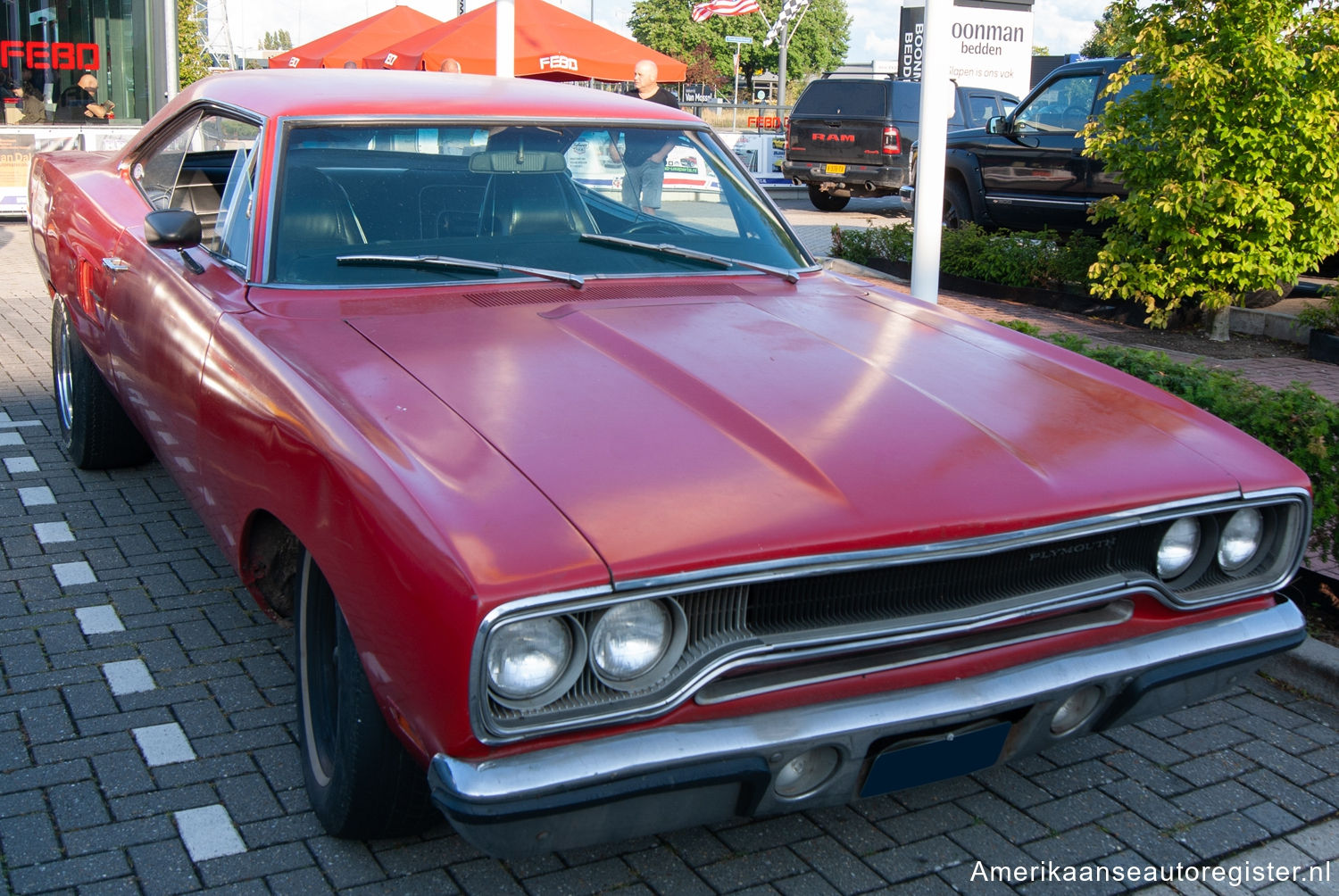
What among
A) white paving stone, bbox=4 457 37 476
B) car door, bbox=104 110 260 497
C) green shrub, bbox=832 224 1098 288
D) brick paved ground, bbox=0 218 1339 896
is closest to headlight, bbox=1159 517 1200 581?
brick paved ground, bbox=0 218 1339 896

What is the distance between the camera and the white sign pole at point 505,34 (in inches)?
437

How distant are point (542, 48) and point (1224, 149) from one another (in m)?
9.83

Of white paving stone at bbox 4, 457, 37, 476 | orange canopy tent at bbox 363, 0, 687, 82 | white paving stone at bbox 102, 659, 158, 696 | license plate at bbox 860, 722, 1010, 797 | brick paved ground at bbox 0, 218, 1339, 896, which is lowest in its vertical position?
brick paved ground at bbox 0, 218, 1339, 896

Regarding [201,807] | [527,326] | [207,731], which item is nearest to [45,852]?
[201,807]

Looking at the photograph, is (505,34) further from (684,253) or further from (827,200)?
(827,200)

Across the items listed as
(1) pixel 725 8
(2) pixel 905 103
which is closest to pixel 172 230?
(2) pixel 905 103

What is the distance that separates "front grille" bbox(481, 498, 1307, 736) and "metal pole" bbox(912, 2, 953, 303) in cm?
453

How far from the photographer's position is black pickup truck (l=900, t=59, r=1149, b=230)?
11.4 metres

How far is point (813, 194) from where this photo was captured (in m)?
19.2

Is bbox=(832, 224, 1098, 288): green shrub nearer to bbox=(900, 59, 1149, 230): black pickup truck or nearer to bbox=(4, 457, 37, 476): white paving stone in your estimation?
bbox=(900, 59, 1149, 230): black pickup truck

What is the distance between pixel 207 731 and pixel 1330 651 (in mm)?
3257

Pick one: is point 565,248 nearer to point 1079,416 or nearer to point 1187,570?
point 1079,416

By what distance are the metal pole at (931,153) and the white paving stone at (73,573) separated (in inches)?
179

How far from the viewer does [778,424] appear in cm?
261
